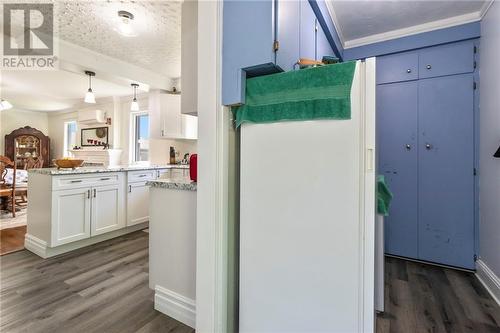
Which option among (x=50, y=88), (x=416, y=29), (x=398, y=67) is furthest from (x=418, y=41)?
(x=50, y=88)

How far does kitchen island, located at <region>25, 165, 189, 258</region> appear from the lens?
2.59 meters

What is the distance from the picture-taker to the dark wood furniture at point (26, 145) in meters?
6.56

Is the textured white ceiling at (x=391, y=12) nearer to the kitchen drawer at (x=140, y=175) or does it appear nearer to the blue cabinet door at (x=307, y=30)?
the blue cabinet door at (x=307, y=30)

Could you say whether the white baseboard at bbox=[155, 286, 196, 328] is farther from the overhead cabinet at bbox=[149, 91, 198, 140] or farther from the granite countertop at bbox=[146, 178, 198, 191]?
the overhead cabinet at bbox=[149, 91, 198, 140]

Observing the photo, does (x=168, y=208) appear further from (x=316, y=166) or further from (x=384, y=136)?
(x=384, y=136)

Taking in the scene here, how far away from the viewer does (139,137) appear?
17.6ft

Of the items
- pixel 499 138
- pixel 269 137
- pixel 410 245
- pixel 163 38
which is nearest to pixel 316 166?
pixel 269 137

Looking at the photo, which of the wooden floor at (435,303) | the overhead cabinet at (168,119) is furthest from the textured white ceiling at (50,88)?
the wooden floor at (435,303)

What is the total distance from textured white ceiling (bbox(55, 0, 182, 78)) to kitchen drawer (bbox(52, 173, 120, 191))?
1.57 meters

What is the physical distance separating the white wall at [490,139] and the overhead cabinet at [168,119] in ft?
11.7

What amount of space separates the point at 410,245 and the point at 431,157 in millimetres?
951

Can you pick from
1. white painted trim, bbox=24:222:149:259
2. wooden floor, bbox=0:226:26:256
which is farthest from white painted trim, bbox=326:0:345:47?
wooden floor, bbox=0:226:26:256

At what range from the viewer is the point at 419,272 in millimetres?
2359

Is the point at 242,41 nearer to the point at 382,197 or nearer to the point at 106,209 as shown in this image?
the point at 382,197
